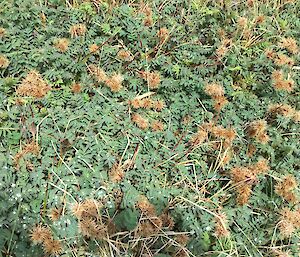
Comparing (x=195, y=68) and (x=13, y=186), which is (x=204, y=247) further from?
(x=195, y=68)

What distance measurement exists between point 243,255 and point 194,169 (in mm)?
490

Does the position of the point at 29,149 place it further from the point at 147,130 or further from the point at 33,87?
the point at 147,130

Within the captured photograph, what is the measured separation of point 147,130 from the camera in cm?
285

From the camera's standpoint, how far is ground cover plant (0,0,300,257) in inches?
95.7

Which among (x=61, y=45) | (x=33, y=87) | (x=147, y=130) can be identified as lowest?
(x=147, y=130)

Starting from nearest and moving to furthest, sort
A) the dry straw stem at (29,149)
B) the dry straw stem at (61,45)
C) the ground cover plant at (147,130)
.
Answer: the ground cover plant at (147,130) < the dry straw stem at (29,149) < the dry straw stem at (61,45)

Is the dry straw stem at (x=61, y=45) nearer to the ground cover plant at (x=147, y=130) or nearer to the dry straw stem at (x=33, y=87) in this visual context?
the ground cover plant at (x=147, y=130)

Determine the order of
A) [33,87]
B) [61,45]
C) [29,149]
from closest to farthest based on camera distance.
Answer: [29,149] < [33,87] < [61,45]

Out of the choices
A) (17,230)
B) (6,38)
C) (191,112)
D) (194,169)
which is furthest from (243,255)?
(6,38)

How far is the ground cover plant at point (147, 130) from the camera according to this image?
2.43m

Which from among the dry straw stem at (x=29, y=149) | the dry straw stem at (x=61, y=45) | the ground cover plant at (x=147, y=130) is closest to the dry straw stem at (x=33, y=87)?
the ground cover plant at (x=147, y=130)

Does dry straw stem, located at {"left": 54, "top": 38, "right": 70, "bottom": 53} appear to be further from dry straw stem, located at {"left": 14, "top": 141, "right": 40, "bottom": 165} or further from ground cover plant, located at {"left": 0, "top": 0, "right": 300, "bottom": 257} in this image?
dry straw stem, located at {"left": 14, "top": 141, "right": 40, "bottom": 165}

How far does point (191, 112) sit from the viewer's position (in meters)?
3.03

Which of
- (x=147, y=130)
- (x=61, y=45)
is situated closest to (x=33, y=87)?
(x=61, y=45)
